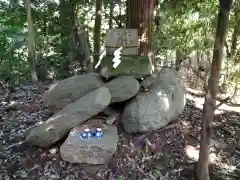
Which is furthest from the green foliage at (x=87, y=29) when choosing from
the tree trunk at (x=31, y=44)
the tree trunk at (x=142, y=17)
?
the tree trunk at (x=142, y=17)

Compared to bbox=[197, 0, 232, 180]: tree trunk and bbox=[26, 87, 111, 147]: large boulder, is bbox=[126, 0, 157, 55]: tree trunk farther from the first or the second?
bbox=[197, 0, 232, 180]: tree trunk

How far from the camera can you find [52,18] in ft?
20.5

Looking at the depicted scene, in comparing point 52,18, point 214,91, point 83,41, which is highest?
point 52,18

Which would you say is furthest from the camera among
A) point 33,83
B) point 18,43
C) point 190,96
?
point 18,43

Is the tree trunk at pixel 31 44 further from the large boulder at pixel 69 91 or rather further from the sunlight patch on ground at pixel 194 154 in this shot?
the sunlight patch on ground at pixel 194 154

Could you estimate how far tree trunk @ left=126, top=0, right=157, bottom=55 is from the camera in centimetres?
365

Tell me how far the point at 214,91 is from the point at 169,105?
860 millimetres

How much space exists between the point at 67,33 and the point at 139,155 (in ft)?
13.3

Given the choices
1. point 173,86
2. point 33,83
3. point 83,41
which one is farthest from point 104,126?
point 83,41

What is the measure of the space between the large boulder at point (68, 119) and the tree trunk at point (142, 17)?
3.24ft

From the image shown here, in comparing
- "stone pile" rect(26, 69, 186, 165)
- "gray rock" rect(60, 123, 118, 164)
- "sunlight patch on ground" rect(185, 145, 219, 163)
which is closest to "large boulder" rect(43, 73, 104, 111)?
"stone pile" rect(26, 69, 186, 165)

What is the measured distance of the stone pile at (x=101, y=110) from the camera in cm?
290

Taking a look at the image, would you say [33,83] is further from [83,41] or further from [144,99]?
[144,99]

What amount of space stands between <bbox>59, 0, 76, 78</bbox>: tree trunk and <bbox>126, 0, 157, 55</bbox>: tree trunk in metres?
2.32
